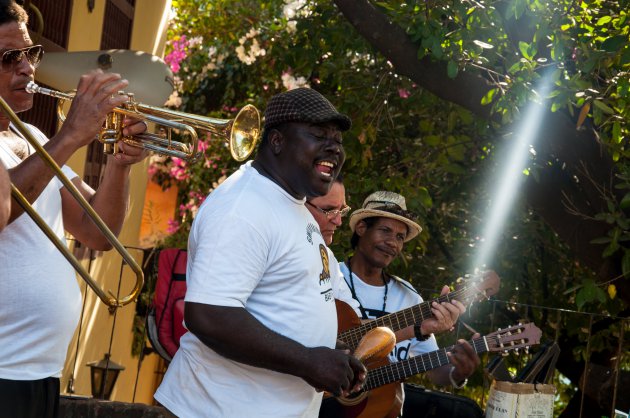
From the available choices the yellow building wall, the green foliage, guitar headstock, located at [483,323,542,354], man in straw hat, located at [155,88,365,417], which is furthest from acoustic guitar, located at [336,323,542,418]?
the yellow building wall

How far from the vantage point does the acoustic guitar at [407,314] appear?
4715mm

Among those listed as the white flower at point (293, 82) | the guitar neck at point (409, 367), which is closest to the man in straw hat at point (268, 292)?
the guitar neck at point (409, 367)

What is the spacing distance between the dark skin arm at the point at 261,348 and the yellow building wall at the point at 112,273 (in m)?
3.91

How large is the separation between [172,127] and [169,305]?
171 centimetres

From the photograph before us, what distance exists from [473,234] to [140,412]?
11.7ft

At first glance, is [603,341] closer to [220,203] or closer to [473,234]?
[473,234]

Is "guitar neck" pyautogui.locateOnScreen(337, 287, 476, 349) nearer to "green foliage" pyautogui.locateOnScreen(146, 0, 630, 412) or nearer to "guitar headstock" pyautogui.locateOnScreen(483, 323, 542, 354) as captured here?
"guitar headstock" pyautogui.locateOnScreen(483, 323, 542, 354)

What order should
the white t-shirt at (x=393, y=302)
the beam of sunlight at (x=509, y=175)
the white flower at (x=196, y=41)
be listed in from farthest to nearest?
the white flower at (x=196, y=41) → the beam of sunlight at (x=509, y=175) → the white t-shirt at (x=393, y=302)

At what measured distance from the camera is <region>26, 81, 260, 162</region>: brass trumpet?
3.55 metres

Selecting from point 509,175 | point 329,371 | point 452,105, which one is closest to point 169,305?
point 329,371

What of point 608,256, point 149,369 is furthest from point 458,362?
point 149,369

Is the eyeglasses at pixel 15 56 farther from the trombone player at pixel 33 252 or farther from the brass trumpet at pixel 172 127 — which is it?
the brass trumpet at pixel 172 127

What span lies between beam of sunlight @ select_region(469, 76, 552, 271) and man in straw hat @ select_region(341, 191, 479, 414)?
99cm

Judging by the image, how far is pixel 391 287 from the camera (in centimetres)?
529
